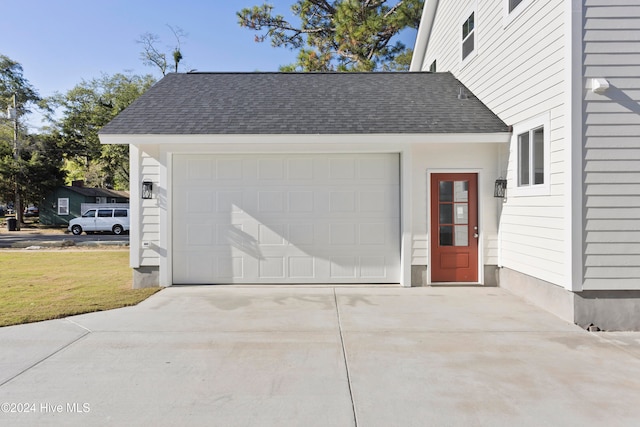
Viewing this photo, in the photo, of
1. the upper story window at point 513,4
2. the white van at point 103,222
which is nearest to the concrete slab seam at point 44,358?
the upper story window at point 513,4

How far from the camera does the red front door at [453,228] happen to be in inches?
313

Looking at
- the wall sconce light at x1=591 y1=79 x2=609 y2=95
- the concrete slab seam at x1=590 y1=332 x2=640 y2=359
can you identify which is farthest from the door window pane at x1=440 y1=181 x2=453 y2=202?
the concrete slab seam at x1=590 y1=332 x2=640 y2=359

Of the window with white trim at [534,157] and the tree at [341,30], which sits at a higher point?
the tree at [341,30]

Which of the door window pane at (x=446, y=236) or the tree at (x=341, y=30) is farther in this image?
the tree at (x=341, y=30)

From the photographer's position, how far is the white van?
22.9 m

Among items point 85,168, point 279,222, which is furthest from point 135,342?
point 85,168

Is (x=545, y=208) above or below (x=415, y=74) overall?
below

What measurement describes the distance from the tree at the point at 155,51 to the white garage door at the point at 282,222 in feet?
70.9

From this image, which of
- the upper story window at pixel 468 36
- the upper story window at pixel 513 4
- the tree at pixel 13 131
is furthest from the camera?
the tree at pixel 13 131

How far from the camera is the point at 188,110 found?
824 cm

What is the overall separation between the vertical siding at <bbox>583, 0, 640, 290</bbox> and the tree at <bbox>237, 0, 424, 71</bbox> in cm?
1420

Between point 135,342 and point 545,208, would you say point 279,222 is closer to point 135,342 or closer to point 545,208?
point 135,342

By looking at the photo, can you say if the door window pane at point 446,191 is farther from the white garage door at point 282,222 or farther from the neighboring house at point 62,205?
the neighboring house at point 62,205

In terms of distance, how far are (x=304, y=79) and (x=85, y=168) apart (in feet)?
120
